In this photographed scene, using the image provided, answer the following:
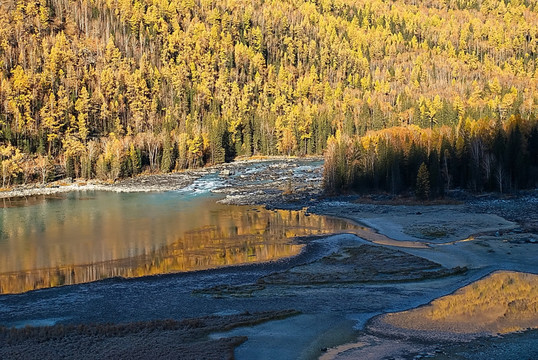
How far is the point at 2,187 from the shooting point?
8594cm

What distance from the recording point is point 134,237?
141 feet

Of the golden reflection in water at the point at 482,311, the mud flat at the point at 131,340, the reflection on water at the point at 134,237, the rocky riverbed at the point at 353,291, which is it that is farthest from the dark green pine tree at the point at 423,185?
the mud flat at the point at 131,340

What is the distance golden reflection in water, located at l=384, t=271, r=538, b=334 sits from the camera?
20.4 m

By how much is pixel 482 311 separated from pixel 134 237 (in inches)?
1187

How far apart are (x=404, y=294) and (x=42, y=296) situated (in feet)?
64.7

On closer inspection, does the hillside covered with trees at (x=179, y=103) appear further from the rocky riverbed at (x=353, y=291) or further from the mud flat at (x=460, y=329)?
the mud flat at (x=460, y=329)

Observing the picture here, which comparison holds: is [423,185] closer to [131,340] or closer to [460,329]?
[460,329]

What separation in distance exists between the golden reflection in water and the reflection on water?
1413 centimetres

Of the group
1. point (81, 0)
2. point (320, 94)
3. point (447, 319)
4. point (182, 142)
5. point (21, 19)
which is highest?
point (81, 0)

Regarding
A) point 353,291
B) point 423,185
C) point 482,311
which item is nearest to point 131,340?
point 353,291

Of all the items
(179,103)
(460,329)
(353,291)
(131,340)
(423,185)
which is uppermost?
(179,103)

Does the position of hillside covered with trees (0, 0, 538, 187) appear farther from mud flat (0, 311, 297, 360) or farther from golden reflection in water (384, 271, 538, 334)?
mud flat (0, 311, 297, 360)

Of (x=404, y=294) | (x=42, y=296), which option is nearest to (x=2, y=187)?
(x=42, y=296)

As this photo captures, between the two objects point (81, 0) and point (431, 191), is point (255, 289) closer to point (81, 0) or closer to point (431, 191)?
point (431, 191)
